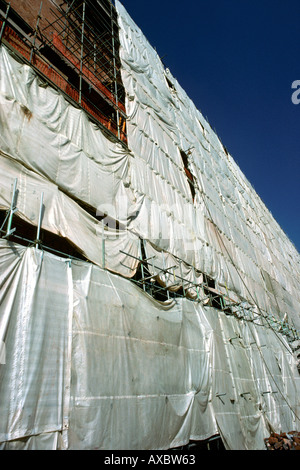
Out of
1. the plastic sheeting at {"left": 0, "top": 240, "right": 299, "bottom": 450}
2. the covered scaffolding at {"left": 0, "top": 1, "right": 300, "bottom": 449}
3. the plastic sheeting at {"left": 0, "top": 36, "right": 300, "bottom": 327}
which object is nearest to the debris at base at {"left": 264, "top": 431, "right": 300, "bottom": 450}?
the covered scaffolding at {"left": 0, "top": 1, "right": 300, "bottom": 449}

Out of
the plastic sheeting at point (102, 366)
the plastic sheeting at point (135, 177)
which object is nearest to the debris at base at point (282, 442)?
the plastic sheeting at point (102, 366)

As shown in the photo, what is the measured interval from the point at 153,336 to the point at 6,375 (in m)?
3.11

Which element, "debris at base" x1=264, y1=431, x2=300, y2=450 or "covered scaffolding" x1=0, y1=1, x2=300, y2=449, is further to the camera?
"debris at base" x1=264, y1=431, x2=300, y2=450

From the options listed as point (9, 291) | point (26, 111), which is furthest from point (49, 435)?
point (26, 111)

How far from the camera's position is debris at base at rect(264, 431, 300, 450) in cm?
812

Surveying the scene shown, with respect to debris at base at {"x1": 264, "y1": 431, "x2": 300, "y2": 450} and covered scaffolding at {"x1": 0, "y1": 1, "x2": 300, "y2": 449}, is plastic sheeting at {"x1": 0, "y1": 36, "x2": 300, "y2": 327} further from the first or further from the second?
debris at base at {"x1": 264, "y1": 431, "x2": 300, "y2": 450}

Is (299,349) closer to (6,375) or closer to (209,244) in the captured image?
(209,244)

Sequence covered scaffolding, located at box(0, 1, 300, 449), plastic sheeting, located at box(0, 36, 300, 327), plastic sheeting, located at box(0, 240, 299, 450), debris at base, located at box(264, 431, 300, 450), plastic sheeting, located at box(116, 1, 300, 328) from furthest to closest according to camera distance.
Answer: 1. plastic sheeting, located at box(116, 1, 300, 328)
2. debris at base, located at box(264, 431, 300, 450)
3. plastic sheeting, located at box(0, 36, 300, 327)
4. covered scaffolding, located at box(0, 1, 300, 449)
5. plastic sheeting, located at box(0, 240, 299, 450)

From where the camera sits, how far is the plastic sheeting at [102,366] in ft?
12.2

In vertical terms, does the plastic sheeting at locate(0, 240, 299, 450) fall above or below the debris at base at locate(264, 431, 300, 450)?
above

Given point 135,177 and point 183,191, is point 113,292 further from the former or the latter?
point 183,191

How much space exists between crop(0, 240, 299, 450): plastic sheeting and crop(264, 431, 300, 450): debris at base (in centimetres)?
68

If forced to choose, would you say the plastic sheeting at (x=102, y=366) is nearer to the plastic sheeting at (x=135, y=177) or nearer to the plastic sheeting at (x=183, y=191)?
the plastic sheeting at (x=135, y=177)

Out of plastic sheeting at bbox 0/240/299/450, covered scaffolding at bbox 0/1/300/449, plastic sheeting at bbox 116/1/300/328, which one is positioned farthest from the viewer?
plastic sheeting at bbox 116/1/300/328
